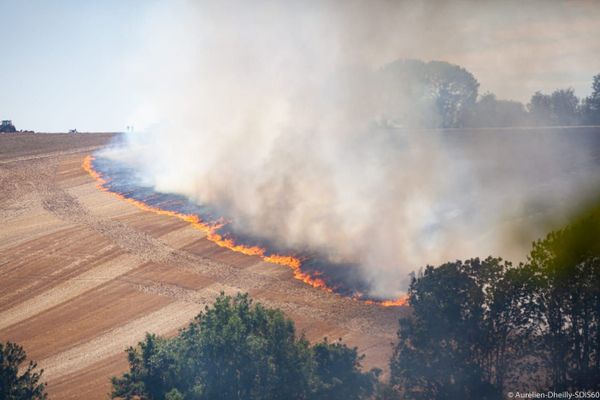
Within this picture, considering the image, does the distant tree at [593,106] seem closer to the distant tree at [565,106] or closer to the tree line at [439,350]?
the distant tree at [565,106]

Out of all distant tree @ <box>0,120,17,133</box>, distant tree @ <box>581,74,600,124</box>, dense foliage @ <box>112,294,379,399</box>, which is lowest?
dense foliage @ <box>112,294,379,399</box>

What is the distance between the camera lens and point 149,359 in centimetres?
3844

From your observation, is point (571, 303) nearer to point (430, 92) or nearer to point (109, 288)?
point (109, 288)

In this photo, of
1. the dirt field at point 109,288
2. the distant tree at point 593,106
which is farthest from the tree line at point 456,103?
the dirt field at point 109,288

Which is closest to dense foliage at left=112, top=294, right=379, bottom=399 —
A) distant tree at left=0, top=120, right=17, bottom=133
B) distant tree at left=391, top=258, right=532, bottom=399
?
distant tree at left=391, top=258, right=532, bottom=399

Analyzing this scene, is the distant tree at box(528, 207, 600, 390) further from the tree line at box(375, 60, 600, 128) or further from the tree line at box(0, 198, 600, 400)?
the tree line at box(375, 60, 600, 128)

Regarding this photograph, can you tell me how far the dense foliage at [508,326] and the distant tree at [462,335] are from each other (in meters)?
0.06

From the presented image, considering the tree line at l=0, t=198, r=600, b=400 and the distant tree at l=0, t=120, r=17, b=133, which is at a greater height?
the distant tree at l=0, t=120, r=17, b=133

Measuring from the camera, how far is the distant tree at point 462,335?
37.9m

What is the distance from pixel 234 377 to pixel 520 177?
5256cm

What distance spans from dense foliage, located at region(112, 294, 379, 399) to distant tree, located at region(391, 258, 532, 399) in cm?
287

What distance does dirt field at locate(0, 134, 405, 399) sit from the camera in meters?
48.1

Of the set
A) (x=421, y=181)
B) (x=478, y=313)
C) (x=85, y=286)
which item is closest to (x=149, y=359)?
(x=478, y=313)

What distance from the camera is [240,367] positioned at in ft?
122
